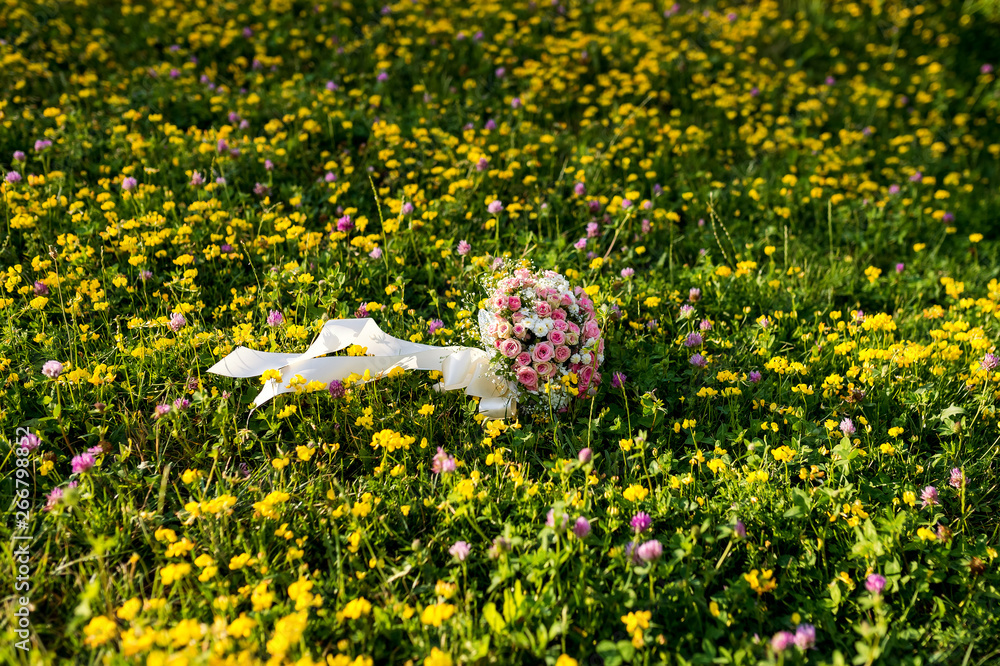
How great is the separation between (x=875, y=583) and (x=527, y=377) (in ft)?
4.70

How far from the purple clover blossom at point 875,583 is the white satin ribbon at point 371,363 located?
1.45 m

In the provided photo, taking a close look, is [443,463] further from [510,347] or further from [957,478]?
[957,478]

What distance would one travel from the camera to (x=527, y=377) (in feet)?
9.37

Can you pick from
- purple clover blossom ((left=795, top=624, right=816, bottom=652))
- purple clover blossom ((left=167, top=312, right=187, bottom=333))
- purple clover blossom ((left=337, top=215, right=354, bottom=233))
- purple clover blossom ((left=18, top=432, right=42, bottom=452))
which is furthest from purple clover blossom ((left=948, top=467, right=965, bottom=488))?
purple clover blossom ((left=18, top=432, right=42, bottom=452))

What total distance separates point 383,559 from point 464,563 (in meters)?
0.31

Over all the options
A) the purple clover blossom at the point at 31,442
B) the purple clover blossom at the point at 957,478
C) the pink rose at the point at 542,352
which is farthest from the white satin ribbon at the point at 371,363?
the purple clover blossom at the point at 957,478

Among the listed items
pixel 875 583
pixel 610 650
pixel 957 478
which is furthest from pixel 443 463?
pixel 957 478

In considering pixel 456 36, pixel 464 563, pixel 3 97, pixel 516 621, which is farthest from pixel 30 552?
pixel 456 36

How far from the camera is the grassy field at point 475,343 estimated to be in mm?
2201

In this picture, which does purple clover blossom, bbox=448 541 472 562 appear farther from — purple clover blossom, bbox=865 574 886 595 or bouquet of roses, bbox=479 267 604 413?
purple clover blossom, bbox=865 574 886 595

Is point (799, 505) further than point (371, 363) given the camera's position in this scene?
No

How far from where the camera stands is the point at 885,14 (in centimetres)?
746

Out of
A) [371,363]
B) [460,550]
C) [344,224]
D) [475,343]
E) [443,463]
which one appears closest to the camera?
[460,550]

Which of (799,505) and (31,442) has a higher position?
(31,442)
